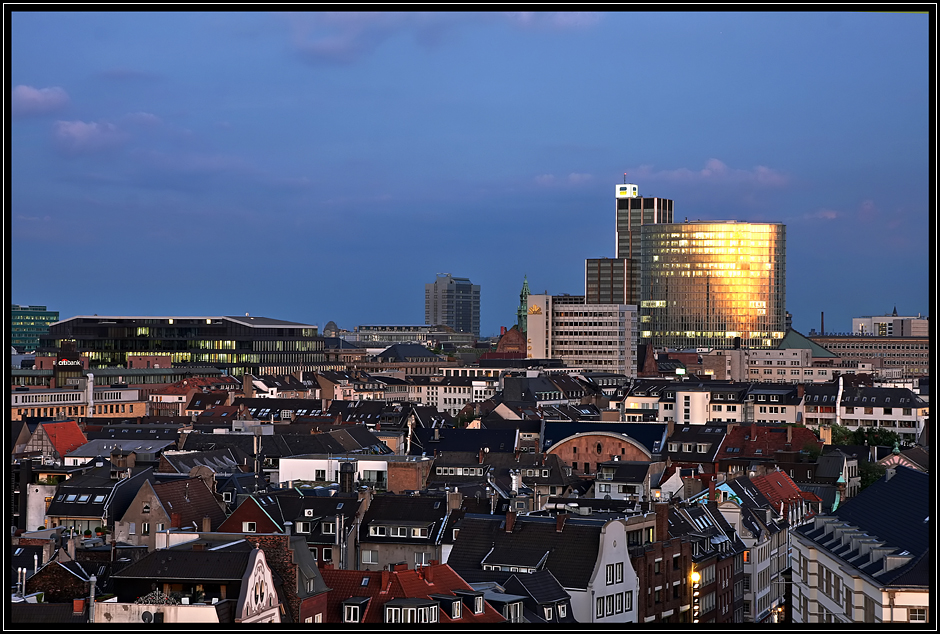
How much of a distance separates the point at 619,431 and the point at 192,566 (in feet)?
230

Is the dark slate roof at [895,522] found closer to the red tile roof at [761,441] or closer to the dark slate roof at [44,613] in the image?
the dark slate roof at [44,613]

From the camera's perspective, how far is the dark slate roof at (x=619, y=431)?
10056 cm

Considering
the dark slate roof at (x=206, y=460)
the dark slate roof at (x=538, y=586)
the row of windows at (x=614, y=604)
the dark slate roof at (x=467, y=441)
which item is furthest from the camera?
the dark slate roof at (x=467, y=441)

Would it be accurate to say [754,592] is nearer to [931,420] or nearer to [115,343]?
[931,420]

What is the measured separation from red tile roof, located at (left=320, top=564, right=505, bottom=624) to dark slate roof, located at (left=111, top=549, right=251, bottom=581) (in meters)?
3.30

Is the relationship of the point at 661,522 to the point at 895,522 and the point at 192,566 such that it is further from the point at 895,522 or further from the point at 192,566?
the point at 192,566

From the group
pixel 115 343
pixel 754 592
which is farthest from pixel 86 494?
pixel 115 343

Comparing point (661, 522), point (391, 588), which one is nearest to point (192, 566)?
point (391, 588)

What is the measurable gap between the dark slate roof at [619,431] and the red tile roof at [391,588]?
6126 cm

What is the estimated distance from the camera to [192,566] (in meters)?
34.7

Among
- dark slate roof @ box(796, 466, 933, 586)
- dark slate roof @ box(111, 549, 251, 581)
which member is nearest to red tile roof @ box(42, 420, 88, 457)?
dark slate roof @ box(111, 549, 251, 581)

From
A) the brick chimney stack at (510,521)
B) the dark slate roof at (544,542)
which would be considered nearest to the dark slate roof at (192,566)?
the dark slate roof at (544,542)

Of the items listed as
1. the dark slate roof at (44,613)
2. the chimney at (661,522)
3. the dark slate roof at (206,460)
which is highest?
the dark slate roof at (206,460)
